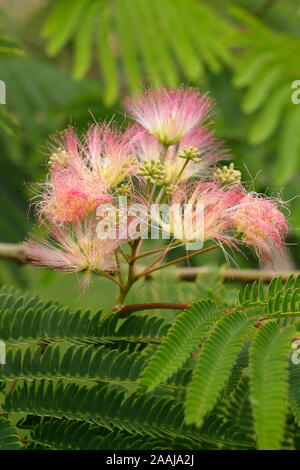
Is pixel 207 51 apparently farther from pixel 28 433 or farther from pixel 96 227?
pixel 28 433

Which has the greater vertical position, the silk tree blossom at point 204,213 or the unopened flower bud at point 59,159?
the unopened flower bud at point 59,159

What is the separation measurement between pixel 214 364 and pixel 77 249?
0.35 metres

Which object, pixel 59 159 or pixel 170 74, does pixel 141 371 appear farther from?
pixel 170 74

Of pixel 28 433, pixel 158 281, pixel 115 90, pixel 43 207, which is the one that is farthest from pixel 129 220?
pixel 115 90

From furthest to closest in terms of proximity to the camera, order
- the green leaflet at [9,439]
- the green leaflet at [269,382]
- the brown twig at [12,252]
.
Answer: the brown twig at [12,252]
the green leaflet at [9,439]
the green leaflet at [269,382]

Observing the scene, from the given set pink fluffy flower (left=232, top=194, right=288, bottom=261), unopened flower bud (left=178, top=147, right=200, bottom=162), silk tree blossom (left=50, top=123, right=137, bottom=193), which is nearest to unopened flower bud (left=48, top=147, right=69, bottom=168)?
silk tree blossom (left=50, top=123, right=137, bottom=193)

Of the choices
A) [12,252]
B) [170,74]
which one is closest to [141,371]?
[12,252]

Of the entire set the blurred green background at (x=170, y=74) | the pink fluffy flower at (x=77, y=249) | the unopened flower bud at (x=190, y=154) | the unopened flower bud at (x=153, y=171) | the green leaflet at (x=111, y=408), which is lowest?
the green leaflet at (x=111, y=408)

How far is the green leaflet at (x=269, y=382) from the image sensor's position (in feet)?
3.27

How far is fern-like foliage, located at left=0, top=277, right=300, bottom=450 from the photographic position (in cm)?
112

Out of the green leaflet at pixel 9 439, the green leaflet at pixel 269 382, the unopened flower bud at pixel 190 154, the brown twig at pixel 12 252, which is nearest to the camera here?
the green leaflet at pixel 269 382

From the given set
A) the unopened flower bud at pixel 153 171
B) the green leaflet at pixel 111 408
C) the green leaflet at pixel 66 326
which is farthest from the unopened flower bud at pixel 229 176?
the green leaflet at pixel 111 408

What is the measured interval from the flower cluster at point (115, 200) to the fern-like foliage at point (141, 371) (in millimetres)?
128

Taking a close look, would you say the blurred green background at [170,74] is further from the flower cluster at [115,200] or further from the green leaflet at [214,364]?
the green leaflet at [214,364]
